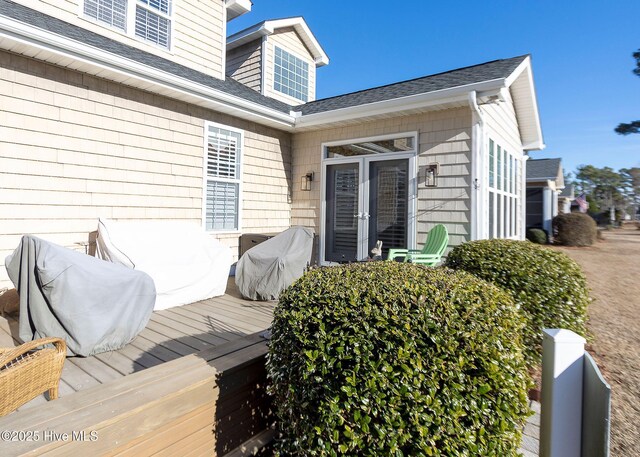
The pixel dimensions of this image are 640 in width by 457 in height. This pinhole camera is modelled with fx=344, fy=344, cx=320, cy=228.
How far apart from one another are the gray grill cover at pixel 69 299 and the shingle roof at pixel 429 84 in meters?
4.64

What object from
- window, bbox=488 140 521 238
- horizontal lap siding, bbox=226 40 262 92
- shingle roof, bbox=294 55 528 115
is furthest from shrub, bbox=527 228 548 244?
horizontal lap siding, bbox=226 40 262 92

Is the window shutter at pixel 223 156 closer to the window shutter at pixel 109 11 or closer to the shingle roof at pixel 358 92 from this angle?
the shingle roof at pixel 358 92

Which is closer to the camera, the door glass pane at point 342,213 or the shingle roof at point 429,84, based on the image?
the shingle roof at point 429,84

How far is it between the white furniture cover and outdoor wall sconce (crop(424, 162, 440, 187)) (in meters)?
3.19

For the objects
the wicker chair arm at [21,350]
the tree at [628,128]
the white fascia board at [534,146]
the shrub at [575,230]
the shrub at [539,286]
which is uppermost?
the tree at [628,128]

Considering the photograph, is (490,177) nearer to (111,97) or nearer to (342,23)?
(111,97)

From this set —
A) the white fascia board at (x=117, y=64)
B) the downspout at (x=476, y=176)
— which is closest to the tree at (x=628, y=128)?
the downspout at (x=476, y=176)

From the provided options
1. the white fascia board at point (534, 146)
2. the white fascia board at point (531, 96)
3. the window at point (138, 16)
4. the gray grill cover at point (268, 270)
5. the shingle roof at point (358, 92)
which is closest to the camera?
the gray grill cover at point (268, 270)

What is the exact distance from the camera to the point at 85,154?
13.6 ft

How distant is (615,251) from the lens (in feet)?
38.4

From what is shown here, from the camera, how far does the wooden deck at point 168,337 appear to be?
7.81ft

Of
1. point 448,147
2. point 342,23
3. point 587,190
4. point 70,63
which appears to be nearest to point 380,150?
point 448,147

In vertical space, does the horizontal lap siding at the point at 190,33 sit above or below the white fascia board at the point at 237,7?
below

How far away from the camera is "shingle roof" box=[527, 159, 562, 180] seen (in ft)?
49.0
